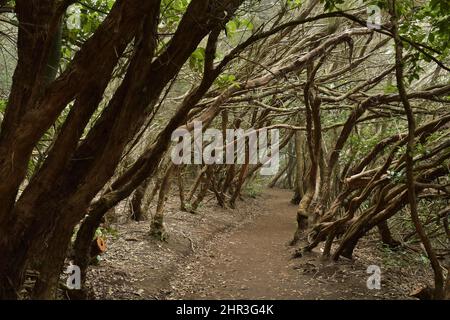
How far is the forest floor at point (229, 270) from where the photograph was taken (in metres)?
6.09

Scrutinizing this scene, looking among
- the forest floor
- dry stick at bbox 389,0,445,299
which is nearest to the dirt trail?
the forest floor

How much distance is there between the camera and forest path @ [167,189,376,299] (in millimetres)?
6355

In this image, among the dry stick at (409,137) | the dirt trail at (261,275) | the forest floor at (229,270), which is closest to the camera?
the dry stick at (409,137)

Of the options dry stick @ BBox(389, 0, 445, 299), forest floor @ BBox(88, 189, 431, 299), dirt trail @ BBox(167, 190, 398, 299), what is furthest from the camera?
dirt trail @ BBox(167, 190, 398, 299)

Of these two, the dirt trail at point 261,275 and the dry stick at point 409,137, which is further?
the dirt trail at point 261,275

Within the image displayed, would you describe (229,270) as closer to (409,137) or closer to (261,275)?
(261,275)

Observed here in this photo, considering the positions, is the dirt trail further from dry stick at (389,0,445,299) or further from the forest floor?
dry stick at (389,0,445,299)

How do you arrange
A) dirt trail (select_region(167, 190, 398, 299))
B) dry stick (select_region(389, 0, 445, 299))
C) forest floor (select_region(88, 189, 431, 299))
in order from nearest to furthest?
dry stick (select_region(389, 0, 445, 299)) < forest floor (select_region(88, 189, 431, 299)) < dirt trail (select_region(167, 190, 398, 299))

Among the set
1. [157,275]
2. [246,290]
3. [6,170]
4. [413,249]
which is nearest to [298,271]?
[246,290]

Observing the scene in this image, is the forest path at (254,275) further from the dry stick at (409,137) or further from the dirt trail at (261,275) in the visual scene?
the dry stick at (409,137)

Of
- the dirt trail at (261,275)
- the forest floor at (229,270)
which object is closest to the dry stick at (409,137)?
the forest floor at (229,270)

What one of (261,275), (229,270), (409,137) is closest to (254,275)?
(261,275)

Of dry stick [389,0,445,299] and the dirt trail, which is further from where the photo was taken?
the dirt trail

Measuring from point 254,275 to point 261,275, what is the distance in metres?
0.13
